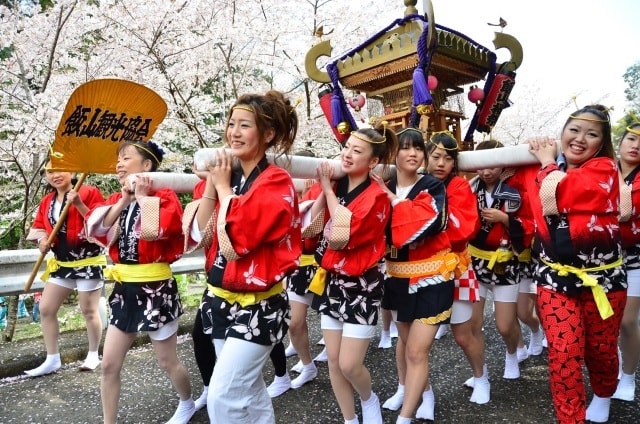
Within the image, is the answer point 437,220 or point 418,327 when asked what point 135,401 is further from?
point 437,220

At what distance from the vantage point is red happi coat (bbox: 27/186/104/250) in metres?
4.25

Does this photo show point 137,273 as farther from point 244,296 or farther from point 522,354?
point 522,354

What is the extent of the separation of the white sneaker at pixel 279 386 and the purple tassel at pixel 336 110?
266cm

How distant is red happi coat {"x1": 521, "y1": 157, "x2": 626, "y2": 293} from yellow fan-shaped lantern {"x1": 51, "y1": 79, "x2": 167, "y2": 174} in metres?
2.92

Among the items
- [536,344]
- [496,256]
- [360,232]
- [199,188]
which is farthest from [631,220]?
[199,188]

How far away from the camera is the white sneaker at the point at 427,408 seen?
320 cm

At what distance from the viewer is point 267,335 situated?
7.56 ft

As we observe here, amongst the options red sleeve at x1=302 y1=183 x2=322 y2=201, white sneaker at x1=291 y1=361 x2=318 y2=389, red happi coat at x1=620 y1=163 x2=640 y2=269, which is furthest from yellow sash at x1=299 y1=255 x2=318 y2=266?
red happi coat at x1=620 y1=163 x2=640 y2=269

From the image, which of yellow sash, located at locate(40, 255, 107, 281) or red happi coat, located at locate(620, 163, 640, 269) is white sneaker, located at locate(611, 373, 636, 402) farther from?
yellow sash, located at locate(40, 255, 107, 281)

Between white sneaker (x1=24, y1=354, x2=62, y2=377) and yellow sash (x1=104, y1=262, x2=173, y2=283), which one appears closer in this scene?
yellow sash (x1=104, y1=262, x2=173, y2=283)

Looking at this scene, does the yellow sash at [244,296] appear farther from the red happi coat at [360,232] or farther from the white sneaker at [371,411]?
the white sneaker at [371,411]

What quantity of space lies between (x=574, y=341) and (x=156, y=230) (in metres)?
2.58

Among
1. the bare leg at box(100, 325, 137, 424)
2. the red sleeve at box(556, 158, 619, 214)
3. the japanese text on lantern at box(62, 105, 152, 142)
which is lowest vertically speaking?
the bare leg at box(100, 325, 137, 424)

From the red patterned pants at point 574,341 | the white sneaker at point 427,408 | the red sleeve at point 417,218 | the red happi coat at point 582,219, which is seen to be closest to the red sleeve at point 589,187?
the red happi coat at point 582,219
